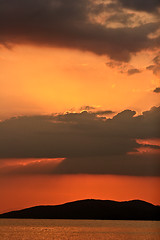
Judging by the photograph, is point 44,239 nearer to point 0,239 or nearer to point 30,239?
point 30,239

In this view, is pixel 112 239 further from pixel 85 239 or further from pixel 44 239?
pixel 44 239

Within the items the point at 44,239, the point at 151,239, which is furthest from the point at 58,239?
the point at 151,239

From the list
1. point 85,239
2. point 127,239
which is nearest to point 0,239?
point 85,239

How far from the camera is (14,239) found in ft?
504

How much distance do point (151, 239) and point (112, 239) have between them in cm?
1325

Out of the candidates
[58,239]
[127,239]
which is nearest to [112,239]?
[127,239]

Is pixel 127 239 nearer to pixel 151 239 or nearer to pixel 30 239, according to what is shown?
pixel 151 239

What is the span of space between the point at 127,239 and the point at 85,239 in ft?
43.7

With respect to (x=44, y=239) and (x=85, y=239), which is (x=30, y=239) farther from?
(x=85, y=239)

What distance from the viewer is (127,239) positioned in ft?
518

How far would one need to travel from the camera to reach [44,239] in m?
160

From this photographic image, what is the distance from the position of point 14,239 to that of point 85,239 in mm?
21441

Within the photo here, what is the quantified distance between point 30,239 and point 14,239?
19.5ft

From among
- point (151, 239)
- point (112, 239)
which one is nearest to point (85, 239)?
point (112, 239)
